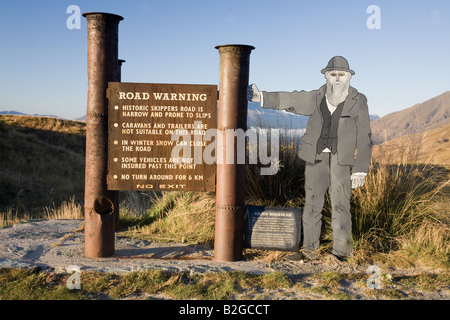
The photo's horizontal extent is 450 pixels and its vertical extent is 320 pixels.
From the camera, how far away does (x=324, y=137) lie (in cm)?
539

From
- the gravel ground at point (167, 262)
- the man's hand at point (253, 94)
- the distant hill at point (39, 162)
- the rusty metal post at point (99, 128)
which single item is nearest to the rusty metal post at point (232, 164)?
the man's hand at point (253, 94)

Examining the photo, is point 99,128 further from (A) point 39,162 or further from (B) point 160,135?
(A) point 39,162

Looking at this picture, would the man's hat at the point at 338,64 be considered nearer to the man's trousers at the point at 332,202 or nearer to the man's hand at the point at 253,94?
the man's hand at the point at 253,94

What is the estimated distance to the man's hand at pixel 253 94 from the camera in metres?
5.27

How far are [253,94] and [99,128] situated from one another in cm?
195

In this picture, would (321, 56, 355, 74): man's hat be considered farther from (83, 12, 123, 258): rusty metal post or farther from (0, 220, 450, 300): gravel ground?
(83, 12, 123, 258): rusty metal post

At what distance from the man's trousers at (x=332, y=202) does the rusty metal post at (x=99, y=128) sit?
8.28ft

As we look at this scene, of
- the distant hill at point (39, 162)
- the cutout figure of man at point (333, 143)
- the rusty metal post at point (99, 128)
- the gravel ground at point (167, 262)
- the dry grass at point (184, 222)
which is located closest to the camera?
the gravel ground at point (167, 262)

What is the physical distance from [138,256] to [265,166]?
88.9 inches

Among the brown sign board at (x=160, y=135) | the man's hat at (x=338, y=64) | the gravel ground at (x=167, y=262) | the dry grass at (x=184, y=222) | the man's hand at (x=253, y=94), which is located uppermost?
the man's hat at (x=338, y=64)

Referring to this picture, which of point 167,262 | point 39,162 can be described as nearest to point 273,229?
point 167,262

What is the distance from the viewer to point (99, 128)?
207 inches

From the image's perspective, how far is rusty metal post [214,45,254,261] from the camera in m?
5.08

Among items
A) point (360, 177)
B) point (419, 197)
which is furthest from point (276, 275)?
point (419, 197)
